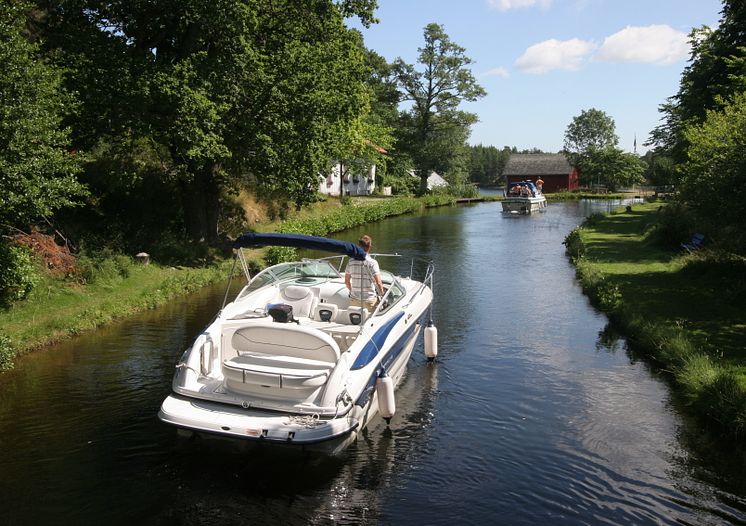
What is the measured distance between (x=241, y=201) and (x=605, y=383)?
23489 mm

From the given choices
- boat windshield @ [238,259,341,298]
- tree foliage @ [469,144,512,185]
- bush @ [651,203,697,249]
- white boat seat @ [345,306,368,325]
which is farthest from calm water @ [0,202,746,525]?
tree foliage @ [469,144,512,185]

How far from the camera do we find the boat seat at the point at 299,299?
12.3 meters

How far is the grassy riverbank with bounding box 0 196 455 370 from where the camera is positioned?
14.2 meters

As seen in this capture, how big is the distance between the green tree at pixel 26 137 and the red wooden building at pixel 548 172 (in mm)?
79273

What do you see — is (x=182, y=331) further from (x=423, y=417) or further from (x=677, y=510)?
(x=677, y=510)

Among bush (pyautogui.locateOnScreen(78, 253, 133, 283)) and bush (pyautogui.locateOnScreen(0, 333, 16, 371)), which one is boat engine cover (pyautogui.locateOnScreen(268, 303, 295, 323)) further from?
bush (pyautogui.locateOnScreen(78, 253, 133, 283))

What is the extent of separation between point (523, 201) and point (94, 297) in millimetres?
41132

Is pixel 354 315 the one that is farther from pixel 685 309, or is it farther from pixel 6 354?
pixel 685 309

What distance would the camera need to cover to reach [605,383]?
Result: 1231 cm

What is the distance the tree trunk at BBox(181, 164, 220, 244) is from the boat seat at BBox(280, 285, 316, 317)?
1357 centimetres

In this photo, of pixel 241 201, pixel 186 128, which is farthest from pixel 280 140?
pixel 241 201

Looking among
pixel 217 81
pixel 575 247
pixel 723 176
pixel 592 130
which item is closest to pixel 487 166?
pixel 592 130

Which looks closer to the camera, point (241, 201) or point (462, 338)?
point (462, 338)

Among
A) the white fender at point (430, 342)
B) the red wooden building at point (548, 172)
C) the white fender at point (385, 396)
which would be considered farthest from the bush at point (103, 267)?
the red wooden building at point (548, 172)
